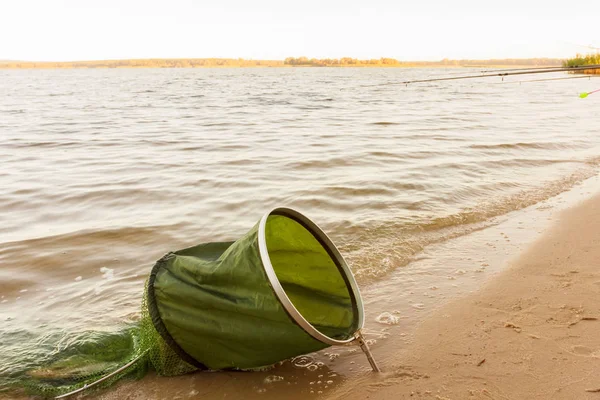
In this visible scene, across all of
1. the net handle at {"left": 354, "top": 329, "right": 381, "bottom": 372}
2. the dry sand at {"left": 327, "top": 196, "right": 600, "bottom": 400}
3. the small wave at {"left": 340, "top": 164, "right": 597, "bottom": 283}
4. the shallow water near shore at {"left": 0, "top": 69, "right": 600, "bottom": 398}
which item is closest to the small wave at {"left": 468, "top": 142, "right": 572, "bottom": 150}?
the shallow water near shore at {"left": 0, "top": 69, "right": 600, "bottom": 398}

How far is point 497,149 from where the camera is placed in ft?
33.8

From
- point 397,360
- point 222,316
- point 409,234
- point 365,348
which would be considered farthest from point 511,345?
point 409,234

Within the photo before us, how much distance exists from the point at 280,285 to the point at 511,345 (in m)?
1.45

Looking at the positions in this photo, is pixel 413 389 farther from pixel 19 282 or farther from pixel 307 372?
pixel 19 282

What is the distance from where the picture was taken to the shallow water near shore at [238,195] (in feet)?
13.3

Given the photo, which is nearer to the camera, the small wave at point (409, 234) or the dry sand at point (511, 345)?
the dry sand at point (511, 345)

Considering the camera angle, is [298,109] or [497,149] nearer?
[497,149]

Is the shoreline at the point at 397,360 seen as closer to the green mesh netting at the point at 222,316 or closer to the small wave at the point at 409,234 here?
the green mesh netting at the point at 222,316

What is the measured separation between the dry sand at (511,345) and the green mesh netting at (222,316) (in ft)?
1.38

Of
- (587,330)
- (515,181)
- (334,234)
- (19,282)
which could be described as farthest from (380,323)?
(515,181)

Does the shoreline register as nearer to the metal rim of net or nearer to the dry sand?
the dry sand

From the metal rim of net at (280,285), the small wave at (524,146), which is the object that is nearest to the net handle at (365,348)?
the metal rim of net at (280,285)

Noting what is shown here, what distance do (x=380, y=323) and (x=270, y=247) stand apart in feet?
3.11

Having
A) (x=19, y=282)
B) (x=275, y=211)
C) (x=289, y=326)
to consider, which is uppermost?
(x=275, y=211)
